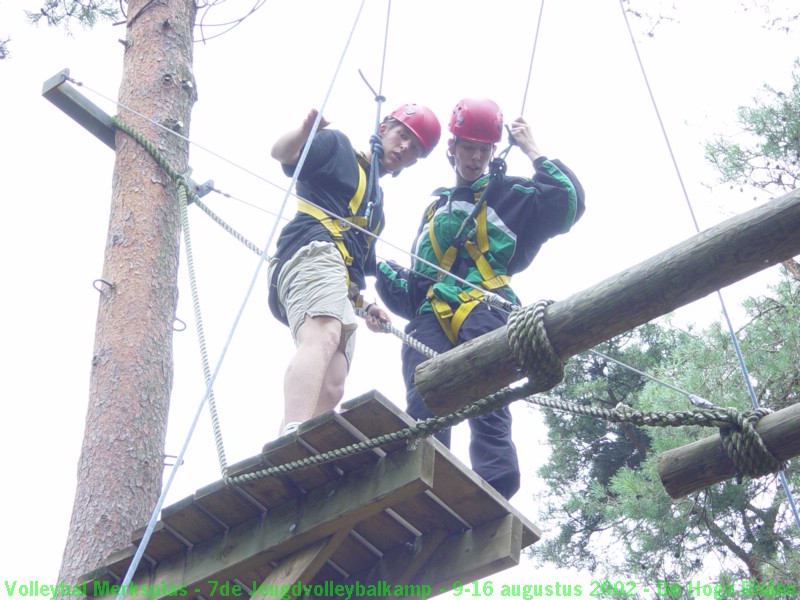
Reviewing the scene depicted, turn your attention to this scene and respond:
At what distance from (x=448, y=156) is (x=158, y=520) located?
2.02m

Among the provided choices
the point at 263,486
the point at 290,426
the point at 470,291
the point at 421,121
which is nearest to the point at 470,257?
the point at 470,291

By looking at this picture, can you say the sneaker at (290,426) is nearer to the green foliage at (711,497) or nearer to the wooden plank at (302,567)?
the wooden plank at (302,567)

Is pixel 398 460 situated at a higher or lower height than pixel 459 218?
lower

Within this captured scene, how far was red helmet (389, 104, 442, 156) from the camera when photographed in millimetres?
4684

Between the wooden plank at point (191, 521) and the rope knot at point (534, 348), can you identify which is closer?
the rope knot at point (534, 348)

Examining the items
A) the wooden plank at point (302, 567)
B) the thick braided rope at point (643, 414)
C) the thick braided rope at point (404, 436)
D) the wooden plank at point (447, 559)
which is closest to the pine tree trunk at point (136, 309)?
the wooden plank at point (302, 567)

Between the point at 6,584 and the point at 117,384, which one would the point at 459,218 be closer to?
the point at 117,384

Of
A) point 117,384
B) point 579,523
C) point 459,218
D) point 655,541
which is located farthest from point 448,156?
point 579,523

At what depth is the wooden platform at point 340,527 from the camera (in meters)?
3.31

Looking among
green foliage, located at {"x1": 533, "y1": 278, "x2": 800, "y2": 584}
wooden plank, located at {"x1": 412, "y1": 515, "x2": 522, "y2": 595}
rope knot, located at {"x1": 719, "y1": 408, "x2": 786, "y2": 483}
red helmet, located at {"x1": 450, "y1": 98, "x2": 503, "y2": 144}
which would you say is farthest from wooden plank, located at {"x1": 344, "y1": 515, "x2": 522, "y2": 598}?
green foliage, located at {"x1": 533, "y1": 278, "x2": 800, "y2": 584}

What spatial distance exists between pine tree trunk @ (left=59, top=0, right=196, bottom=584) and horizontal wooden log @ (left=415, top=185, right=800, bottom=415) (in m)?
1.58

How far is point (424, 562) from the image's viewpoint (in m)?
3.67

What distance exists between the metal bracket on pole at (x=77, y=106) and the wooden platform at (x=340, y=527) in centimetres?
186

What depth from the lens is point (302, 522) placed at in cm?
347
